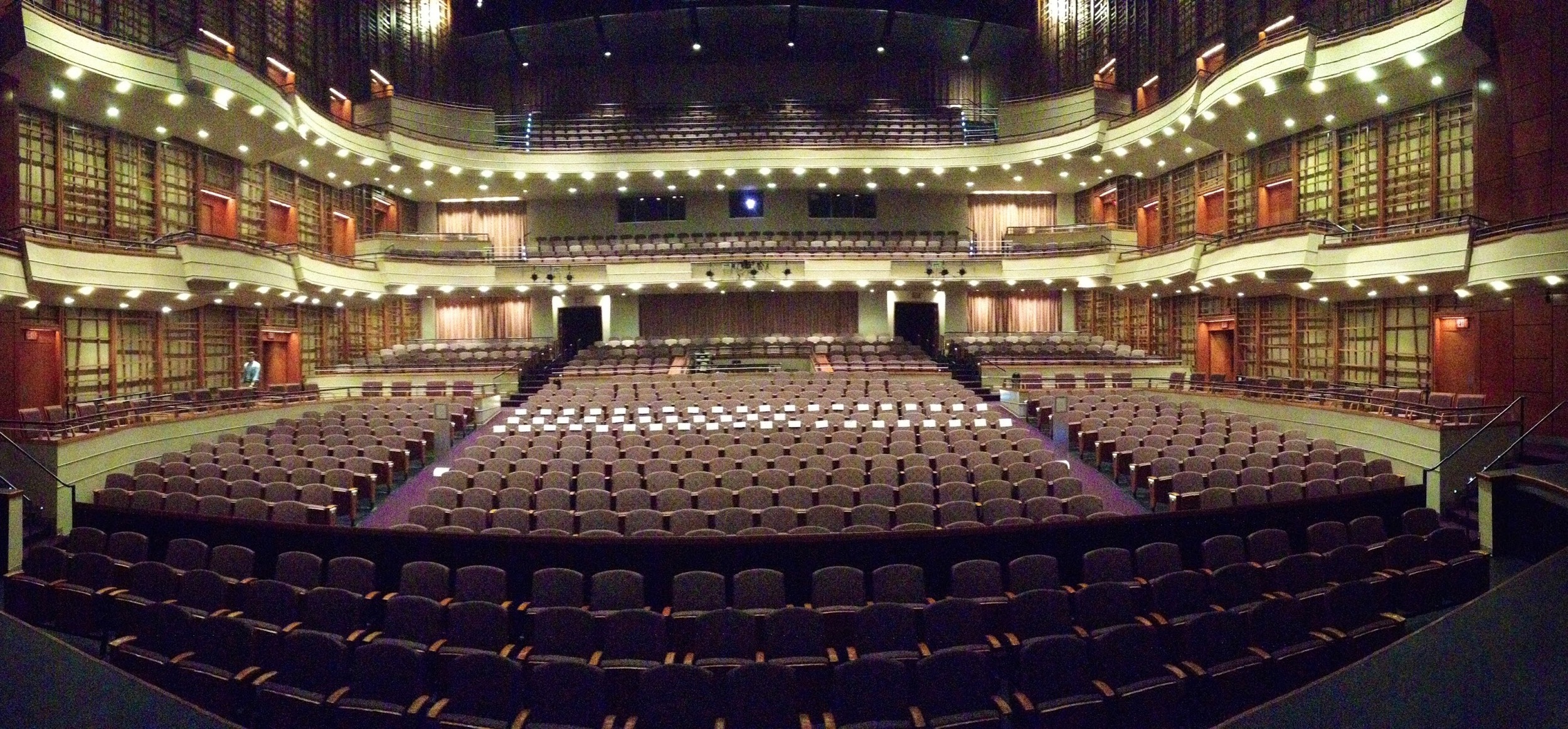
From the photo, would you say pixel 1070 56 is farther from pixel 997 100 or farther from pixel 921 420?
pixel 921 420

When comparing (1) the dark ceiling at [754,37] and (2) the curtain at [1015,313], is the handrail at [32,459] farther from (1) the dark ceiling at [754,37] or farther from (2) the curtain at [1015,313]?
(2) the curtain at [1015,313]

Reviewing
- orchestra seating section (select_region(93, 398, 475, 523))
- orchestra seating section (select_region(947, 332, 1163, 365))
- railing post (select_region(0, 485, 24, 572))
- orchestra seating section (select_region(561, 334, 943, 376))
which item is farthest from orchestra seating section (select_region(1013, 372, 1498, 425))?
railing post (select_region(0, 485, 24, 572))

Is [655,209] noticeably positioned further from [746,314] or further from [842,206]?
[842,206]

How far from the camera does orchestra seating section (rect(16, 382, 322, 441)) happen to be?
29.7 feet

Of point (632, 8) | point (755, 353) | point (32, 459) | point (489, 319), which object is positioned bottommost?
point (32, 459)

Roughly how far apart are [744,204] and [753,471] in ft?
51.1

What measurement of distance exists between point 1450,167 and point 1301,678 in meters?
12.4

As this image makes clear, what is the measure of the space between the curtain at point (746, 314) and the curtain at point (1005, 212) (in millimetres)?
4642

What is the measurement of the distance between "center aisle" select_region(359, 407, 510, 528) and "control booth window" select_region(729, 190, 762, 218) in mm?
12750

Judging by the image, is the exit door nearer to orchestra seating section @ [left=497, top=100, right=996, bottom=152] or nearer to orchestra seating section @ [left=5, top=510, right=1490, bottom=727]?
orchestra seating section @ [left=497, top=100, right=996, bottom=152]

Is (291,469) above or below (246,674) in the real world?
above

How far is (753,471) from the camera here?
27.1ft

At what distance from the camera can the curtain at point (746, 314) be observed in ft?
73.0

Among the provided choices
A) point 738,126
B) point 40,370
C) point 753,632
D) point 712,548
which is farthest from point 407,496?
point 738,126
